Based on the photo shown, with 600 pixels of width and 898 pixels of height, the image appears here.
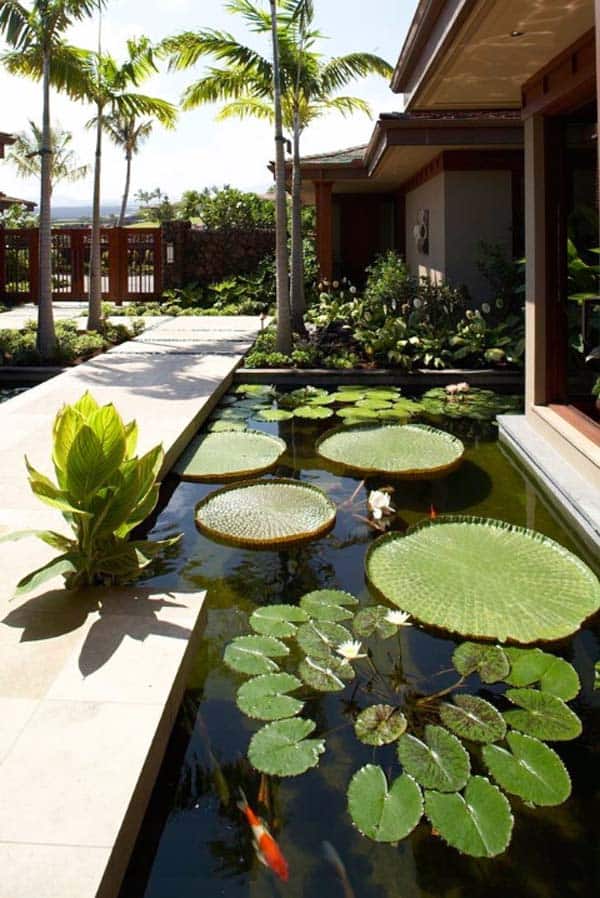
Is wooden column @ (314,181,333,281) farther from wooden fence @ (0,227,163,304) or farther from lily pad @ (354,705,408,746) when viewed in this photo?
lily pad @ (354,705,408,746)

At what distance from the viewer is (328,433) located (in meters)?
5.99

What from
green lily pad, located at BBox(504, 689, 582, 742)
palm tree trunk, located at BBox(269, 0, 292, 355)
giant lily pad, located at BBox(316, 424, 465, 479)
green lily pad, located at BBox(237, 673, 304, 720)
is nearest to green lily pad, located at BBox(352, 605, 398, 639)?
green lily pad, located at BBox(237, 673, 304, 720)

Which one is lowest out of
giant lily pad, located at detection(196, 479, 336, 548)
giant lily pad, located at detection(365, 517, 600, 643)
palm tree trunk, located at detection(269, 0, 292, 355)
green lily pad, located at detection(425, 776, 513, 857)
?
green lily pad, located at detection(425, 776, 513, 857)

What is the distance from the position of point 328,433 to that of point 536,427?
1.54 meters

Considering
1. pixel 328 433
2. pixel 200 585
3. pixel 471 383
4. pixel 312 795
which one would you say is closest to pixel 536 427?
pixel 328 433

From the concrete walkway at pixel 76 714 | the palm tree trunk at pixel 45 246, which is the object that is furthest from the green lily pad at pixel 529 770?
the palm tree trunk at pixel 45 246

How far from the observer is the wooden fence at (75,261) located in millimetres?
16609

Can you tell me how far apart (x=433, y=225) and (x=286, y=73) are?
2.77m

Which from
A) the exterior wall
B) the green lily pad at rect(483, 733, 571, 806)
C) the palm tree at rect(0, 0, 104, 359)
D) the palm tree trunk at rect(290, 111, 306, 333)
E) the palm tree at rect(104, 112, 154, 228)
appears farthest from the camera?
the palm tree at rect(104, 112, 154, 228)

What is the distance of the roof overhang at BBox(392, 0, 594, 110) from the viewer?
392 cm

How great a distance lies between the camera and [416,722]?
2512 mm

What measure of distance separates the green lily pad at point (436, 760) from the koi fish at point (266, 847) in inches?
17.0

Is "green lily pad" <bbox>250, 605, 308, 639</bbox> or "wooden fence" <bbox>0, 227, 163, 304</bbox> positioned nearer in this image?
"green lily pad" <bbox>250, 605, 308, 639</bbox>

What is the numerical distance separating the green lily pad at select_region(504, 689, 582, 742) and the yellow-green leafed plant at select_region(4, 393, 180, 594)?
4.97 ft
